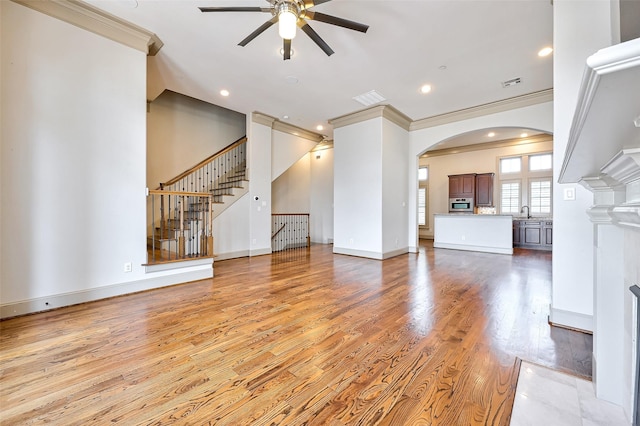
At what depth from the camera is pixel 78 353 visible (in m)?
1.91

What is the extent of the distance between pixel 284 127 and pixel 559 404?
6.51m

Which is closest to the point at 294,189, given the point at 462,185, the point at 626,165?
the point at 462,185

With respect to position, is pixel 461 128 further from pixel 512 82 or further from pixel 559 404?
pixel 559 404

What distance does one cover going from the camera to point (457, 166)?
9.03m

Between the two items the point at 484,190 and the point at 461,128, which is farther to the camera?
the point at 484,190

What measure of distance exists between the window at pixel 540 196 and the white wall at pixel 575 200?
688 centimetres

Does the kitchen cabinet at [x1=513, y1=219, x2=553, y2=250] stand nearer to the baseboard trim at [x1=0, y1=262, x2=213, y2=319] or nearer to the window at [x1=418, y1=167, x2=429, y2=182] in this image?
the window at [x1=418, y1=167, x2=429, y2=182]

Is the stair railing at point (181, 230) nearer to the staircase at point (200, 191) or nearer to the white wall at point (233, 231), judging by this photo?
the staircase at point (200, 191)

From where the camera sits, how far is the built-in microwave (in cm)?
851

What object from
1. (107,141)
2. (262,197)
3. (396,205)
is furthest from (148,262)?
(396,205)

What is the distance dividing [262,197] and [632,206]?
5.74 meters

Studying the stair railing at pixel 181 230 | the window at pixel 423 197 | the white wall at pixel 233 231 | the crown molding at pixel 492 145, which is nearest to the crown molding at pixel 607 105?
the stair railing at pixel 181 230

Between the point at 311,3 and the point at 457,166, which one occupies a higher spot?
the point at 311,3

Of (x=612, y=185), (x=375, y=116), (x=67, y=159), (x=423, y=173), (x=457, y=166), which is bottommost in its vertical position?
(x=612, y=185)
